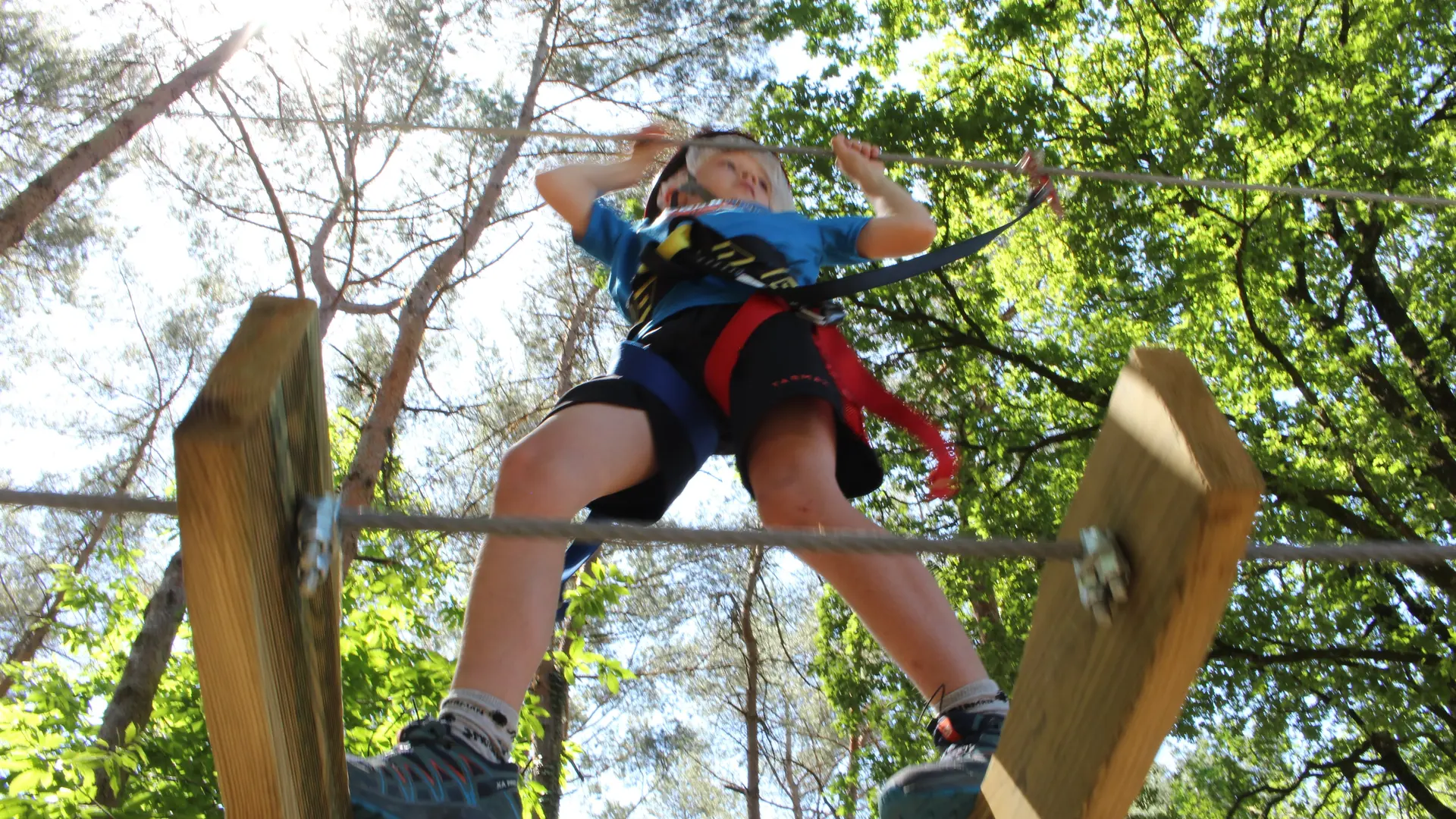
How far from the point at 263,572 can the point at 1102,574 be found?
2.58 ft

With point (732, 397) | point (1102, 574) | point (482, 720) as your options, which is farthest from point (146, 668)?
point (1102, 574)

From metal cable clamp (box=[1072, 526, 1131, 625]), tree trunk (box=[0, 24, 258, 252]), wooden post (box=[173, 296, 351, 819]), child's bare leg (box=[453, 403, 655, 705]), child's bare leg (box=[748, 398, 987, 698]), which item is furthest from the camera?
tree trunk (box=[0, 24, 258, 252])

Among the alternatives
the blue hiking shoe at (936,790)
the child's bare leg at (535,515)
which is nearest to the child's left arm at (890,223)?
the child's bare leg at (535,515)

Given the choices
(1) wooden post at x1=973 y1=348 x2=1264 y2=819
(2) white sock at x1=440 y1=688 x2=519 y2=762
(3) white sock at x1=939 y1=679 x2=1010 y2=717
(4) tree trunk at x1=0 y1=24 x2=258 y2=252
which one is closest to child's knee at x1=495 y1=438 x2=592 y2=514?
(2) white sock at x1=440 y1=688 x2=519 y2=762

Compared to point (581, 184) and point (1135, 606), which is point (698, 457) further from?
point (1135, 606)

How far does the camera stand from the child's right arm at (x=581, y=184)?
2.63 metres

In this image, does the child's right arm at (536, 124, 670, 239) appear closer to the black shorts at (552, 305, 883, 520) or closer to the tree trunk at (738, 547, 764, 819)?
the black shorts at (552, 305, 883, 520)

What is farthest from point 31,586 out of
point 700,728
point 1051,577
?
point 1051,577

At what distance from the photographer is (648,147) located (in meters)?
2.88

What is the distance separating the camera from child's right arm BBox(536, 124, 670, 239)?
2629 millimetres

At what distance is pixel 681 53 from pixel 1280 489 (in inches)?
241

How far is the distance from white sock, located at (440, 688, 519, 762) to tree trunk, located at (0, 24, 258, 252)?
6.56 metres

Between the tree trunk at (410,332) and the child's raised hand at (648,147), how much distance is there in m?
3.50

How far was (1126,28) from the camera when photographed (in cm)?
996
